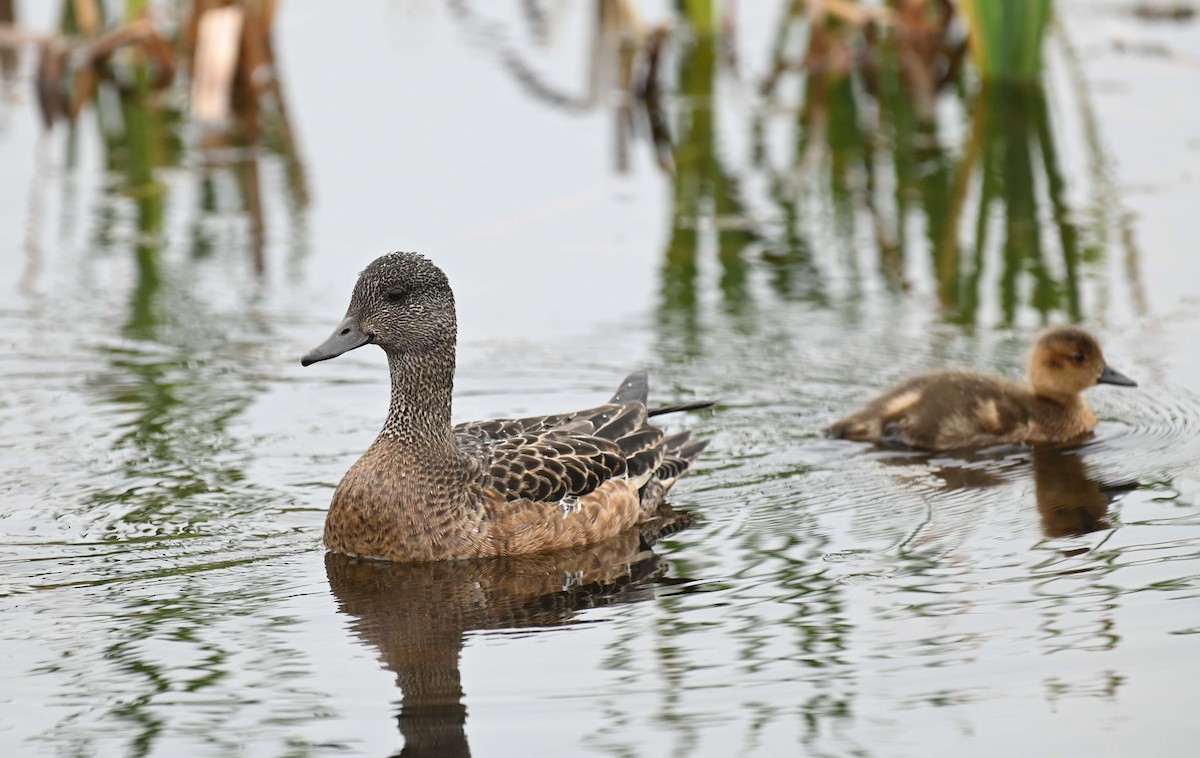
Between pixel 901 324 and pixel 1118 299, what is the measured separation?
121 centimetres

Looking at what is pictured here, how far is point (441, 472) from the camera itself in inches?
281

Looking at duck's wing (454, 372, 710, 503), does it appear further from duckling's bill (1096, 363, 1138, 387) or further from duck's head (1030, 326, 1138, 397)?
duckling's bill (1096, 363, 1138, 387)

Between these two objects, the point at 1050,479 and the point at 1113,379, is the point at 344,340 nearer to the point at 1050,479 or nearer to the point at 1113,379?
the point at 1050,479

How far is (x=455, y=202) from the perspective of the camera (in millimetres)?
11898

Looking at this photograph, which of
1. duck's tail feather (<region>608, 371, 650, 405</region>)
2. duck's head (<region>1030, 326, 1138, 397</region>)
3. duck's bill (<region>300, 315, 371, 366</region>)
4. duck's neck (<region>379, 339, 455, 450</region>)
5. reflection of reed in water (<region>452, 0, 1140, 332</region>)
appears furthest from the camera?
reflection of reed in water (<region>452, 0, 1140, 332</region>)

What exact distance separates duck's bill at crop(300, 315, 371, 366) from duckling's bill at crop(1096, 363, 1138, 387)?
134 inches

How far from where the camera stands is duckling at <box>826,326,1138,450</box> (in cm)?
819

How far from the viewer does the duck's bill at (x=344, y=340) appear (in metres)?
6.92

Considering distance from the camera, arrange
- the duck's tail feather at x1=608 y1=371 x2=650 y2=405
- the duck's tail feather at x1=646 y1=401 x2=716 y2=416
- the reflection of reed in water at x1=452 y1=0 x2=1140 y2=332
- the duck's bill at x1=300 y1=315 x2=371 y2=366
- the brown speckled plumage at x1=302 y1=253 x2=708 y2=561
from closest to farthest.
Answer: the duck's bill at x1=300 y1=315 x2=371 y2=366, the brown speckled plumage at x1=302 y1=253 x2=708 y2=561, the duck's tail feather at x1=646 y1=401 x2=716 y2=416, the duck's tail feather at x1=608 y1=371 x2=650 y2=405, the reflection of reed in water at x1=452 y1=0 x2=1140 y2=332

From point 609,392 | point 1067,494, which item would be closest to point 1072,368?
point 1067,494

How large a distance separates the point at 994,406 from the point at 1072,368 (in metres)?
0.42

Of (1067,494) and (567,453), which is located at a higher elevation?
(567,453)

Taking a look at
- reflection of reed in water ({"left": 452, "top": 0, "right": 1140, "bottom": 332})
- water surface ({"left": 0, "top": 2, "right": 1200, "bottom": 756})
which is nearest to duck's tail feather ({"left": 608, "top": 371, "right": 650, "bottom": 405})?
water surface ({"left": 0, "top": 2, "right": 1200, "bottom": 756})

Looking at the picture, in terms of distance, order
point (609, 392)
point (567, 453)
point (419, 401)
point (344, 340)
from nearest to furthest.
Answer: point (344, 340), point (419, 401), point (567, 453), point (609, 392)
